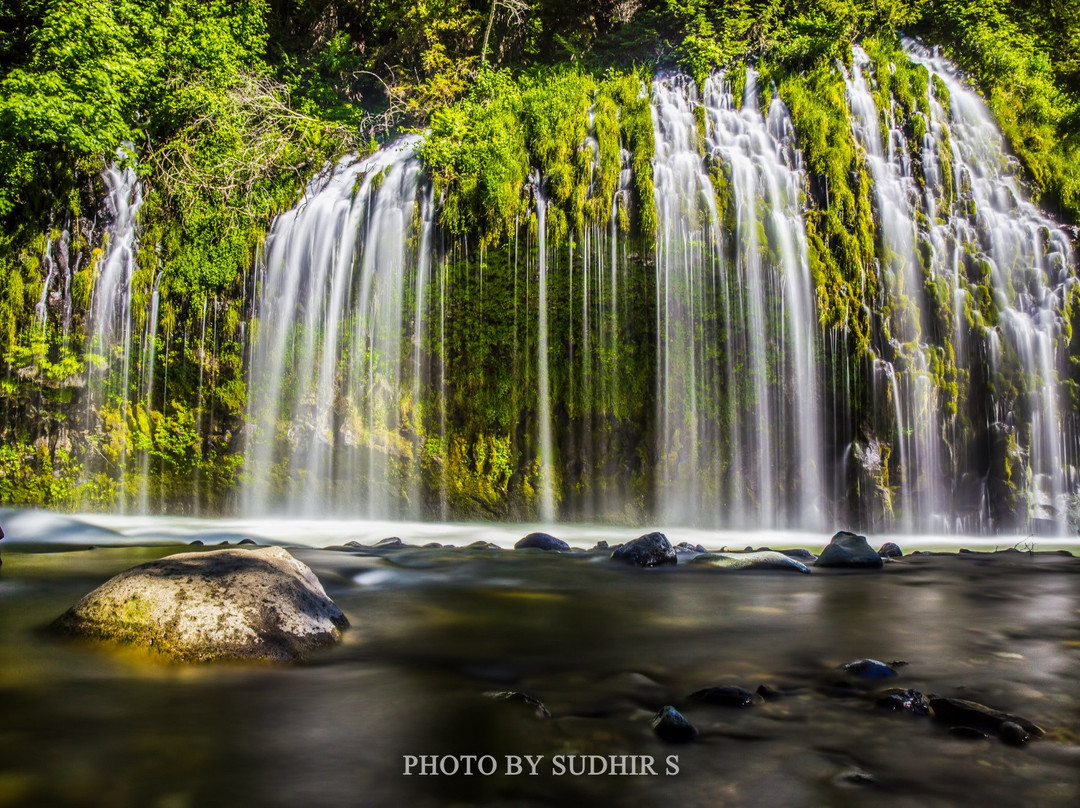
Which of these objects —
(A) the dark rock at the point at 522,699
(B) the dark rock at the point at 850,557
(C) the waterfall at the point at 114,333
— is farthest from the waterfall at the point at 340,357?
(A) the dark rock at the point at 522,699

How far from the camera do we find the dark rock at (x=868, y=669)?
11.0ft

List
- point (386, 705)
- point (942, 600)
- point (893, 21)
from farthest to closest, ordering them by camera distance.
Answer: point (893, 21) < point (942, 600) < point (386, 705)

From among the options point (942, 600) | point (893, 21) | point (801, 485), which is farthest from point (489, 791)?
point (893, 21)

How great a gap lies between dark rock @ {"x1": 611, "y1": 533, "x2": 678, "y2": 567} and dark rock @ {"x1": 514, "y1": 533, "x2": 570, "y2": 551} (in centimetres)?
105

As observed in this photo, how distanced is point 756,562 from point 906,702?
12.3ft

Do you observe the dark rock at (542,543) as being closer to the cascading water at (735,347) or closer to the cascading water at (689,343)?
the cascading water at (689,343)

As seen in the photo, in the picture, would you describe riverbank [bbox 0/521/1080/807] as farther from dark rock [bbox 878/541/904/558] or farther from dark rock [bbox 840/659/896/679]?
dark rock [bbox 878/541/904/558]

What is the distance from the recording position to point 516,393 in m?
11.9

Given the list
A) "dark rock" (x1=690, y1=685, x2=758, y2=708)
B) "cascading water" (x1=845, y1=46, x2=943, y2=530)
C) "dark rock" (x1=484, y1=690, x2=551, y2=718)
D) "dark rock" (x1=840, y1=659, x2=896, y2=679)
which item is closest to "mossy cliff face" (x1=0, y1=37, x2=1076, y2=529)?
"cascading water" (x1=845, y1=46, x2=943, y2=530)

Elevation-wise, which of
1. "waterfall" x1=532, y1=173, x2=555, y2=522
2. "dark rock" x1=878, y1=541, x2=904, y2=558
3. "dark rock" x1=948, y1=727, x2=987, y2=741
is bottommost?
"dark rock" x1=878, y1=541, x2=904, y2=558

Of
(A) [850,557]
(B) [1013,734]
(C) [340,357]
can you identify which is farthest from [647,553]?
(C) [340,357]

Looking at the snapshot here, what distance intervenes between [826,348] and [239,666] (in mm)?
9890

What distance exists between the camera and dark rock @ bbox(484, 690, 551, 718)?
285cm

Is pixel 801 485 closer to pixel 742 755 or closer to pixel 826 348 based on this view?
pixel 826 348
